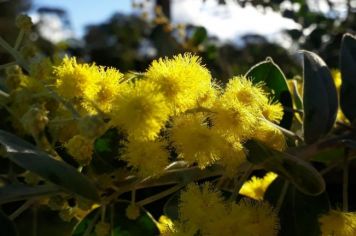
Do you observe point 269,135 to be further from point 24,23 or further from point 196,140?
point 24,23

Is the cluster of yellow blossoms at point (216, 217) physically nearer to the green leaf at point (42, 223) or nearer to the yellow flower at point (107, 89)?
the yellow flower at point (107, 89)

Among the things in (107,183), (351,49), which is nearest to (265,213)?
(107,183)

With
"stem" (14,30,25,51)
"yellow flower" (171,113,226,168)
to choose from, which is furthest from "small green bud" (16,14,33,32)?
"yellow flower" (171,113,226,168)

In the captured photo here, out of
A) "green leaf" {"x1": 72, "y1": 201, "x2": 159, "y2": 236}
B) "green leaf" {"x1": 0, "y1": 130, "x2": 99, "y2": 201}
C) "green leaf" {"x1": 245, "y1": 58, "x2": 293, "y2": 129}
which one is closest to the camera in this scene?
"green leaf" {"x1": 0, "y1": 130, "x2": 99, "y2": 201}

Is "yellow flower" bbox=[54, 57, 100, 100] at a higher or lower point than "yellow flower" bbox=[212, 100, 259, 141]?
higher

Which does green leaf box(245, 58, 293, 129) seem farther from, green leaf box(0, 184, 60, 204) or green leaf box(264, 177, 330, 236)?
green leaf box(0, 184, 60, 204)

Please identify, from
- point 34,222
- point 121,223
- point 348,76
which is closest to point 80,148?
point 121,223
